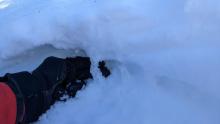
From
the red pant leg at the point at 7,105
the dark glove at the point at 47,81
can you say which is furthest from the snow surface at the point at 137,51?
the red pant leg at the point at 7,105

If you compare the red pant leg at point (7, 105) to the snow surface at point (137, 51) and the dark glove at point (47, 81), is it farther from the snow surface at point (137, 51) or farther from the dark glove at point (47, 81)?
the snow surface at point (137, 51)

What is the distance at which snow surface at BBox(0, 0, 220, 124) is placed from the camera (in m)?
1.67

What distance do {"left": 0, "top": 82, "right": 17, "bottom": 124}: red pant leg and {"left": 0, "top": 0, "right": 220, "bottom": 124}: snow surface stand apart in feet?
1.05

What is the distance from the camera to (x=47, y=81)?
6.51 ft

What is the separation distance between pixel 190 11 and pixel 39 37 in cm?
78

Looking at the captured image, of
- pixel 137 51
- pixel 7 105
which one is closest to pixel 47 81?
pixel 7 105

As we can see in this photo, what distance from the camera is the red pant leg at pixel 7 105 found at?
1629 millimetres

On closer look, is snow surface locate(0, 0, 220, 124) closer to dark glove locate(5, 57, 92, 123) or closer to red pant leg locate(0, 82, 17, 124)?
dark glove locate(5, 57, 92, 123)

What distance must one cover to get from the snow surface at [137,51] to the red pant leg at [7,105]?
12.6 inches

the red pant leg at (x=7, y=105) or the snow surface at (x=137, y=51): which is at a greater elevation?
the snow surface at (x=137, y=51)

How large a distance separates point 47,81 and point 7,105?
1.17 ft

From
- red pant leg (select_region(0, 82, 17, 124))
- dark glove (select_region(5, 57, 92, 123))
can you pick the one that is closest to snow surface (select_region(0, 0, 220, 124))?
dark glove (select_region(5, 57, 92, 123))

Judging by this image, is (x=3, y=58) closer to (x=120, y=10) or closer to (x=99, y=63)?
(x=99, y=63)

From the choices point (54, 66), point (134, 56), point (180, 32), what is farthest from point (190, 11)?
point (54, 66)
